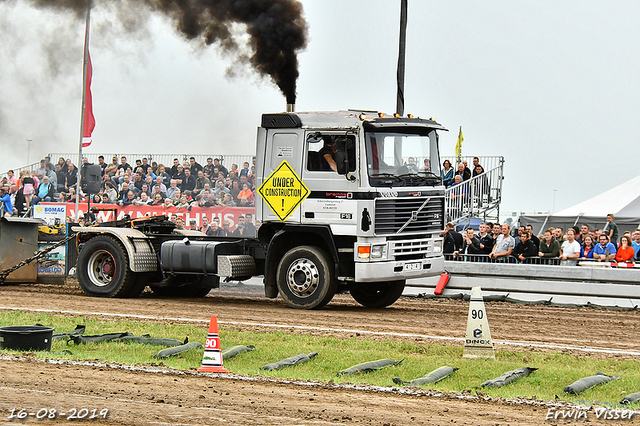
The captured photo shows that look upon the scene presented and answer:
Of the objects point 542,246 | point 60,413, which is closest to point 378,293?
point 542,246

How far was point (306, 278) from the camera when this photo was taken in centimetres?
1359

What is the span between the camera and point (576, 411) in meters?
6.83

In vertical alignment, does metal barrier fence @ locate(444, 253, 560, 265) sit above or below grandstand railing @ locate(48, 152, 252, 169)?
below

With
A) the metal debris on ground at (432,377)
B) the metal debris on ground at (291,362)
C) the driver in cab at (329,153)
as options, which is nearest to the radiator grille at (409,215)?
the driver in cab at (329,153)

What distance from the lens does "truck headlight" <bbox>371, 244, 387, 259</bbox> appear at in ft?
42.8

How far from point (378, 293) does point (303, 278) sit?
1.84 meters

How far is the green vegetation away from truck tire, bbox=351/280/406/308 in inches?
148

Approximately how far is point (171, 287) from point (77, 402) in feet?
31.4

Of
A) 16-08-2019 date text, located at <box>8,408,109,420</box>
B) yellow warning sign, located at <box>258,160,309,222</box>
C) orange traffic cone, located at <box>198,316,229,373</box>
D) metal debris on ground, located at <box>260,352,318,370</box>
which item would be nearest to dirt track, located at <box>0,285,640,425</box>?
16-08-2019 date text, located at <box>8,408,109,420</box>

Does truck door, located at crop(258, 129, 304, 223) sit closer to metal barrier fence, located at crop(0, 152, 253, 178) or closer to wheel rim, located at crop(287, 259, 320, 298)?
wheel rim, located at crop(287, 259, 320, 298)

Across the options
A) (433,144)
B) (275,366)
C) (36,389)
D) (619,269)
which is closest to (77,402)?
(36,389)

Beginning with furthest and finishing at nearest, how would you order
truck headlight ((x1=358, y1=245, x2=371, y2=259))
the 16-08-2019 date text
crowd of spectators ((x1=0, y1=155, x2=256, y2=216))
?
1. crowd of spectators ((x1=0, y1=155, x2=256, y2=216))
2. truck headlight ((x1=358, y1=245, x2=371, y2=259))
3. the 16-08-2019 date text

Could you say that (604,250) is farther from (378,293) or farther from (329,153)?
(329,153)

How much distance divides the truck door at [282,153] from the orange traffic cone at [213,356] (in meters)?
5.33
